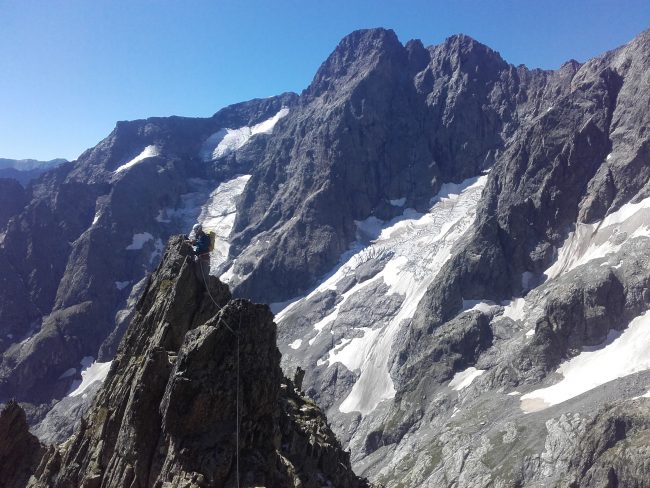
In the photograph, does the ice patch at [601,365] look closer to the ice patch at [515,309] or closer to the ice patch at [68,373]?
the ice patch at [515,309]

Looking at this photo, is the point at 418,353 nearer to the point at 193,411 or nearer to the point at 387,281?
the point at 387,281

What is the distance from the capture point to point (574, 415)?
84812 millimetres

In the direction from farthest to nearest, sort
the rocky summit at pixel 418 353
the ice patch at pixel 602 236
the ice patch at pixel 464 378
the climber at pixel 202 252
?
the ice patch at pixel 602 236 < the ice patch at pixel 464 378 < the climber at pixel 202 252 < the rocky summit at pixel 418 353

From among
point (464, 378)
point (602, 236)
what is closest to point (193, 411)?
point (464, 378)

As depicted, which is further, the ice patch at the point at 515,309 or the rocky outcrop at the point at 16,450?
the ice patch at the point at 515,309

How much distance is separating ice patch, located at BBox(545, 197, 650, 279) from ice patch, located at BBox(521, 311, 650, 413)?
26165 mm

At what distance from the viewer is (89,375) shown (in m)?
182

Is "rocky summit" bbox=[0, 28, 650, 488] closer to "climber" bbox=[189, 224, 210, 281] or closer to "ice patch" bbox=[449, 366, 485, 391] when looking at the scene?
"ice patch" bbox=[449, 366, 485, 391]

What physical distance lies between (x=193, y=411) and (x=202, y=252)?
10.8 meters

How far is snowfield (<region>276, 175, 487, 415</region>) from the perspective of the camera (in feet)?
454

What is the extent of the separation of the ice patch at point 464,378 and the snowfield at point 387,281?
16.2 metres

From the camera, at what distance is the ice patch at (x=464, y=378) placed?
119688 millimetres

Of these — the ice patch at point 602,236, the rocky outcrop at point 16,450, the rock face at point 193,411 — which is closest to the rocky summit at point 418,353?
the rock face at point 193,411

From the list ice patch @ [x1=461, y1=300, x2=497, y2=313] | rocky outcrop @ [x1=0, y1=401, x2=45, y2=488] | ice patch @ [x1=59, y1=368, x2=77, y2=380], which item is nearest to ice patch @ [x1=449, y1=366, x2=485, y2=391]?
ice patch @ [x1=461, y1=300, x2=497, y2=313]
